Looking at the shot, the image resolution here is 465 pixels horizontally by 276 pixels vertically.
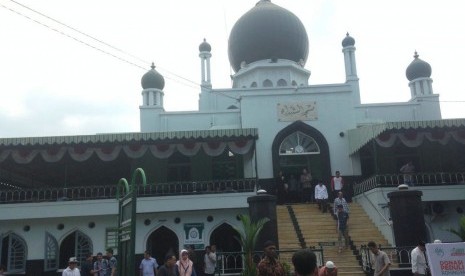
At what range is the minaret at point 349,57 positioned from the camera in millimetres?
24969

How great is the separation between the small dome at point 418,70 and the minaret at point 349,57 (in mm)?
2986

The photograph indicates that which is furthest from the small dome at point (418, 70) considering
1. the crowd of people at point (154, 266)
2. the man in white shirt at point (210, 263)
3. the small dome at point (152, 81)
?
the man in white shirt at point (210, 263)

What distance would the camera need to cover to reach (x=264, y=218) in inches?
547

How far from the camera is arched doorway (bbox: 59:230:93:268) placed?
17.6 m

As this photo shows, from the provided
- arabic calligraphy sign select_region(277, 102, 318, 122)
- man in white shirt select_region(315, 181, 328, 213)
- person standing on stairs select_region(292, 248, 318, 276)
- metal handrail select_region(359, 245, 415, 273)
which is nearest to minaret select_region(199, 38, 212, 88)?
arabic calligraphy sign select_region(277, 102, 318, 122)

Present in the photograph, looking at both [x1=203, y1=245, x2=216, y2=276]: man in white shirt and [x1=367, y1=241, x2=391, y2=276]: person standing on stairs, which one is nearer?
[x1=367, y1=241, x2=391, y2=276]: person standing on stairs

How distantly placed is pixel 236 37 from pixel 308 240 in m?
14.1

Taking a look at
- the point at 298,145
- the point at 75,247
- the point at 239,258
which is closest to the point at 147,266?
the point at 239,258

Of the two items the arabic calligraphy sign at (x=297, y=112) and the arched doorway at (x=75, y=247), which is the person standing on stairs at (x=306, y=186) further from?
the arched doorway at (x=75, y=247)

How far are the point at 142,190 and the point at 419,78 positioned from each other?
50.7 feet

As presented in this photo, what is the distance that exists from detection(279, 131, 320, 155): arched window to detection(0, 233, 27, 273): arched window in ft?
33.8

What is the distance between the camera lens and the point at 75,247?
17.6 meters

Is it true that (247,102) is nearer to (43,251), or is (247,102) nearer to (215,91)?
(215,91)

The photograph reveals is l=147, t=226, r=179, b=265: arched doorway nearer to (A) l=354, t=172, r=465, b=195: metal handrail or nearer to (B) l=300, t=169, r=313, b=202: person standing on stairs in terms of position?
(B) l=300, t=169, r=313, b=202: person standing on stairs
